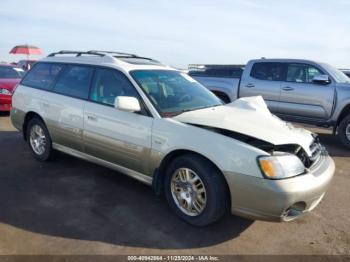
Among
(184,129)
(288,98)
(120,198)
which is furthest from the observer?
(288,98)

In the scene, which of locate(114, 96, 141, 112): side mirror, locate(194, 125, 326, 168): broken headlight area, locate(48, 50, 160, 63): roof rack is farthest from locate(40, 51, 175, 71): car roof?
locate(194, 125, 326, 168): broken headlight area

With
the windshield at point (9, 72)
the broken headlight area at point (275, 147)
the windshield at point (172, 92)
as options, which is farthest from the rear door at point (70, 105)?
the windshield at point (9, 72)

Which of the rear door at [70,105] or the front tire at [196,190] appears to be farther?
the rear door at [70,105]

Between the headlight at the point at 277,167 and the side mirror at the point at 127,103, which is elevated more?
the side mirror at the point at 127,103

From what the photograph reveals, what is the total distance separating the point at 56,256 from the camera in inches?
120

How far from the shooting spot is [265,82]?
27.7ft

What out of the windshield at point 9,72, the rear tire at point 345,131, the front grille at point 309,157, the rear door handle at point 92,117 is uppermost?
the rear door handle at point 92,117

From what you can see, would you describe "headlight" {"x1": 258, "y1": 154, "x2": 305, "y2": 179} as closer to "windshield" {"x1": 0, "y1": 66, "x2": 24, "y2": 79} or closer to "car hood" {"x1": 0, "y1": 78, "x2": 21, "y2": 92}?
"car hood" {"x1": 0, "y1": 78, "x2": 21, "y2": 92}

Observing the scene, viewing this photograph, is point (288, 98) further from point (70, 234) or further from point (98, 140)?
point (70, 234)

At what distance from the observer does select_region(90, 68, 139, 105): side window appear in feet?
13.9

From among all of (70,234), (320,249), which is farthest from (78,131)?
(320,249)

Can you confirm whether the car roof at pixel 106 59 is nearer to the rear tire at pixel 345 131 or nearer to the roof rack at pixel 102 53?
the roof rack at pixel 102 53

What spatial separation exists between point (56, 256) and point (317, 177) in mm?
2515

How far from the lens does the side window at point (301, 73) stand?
7.89m
